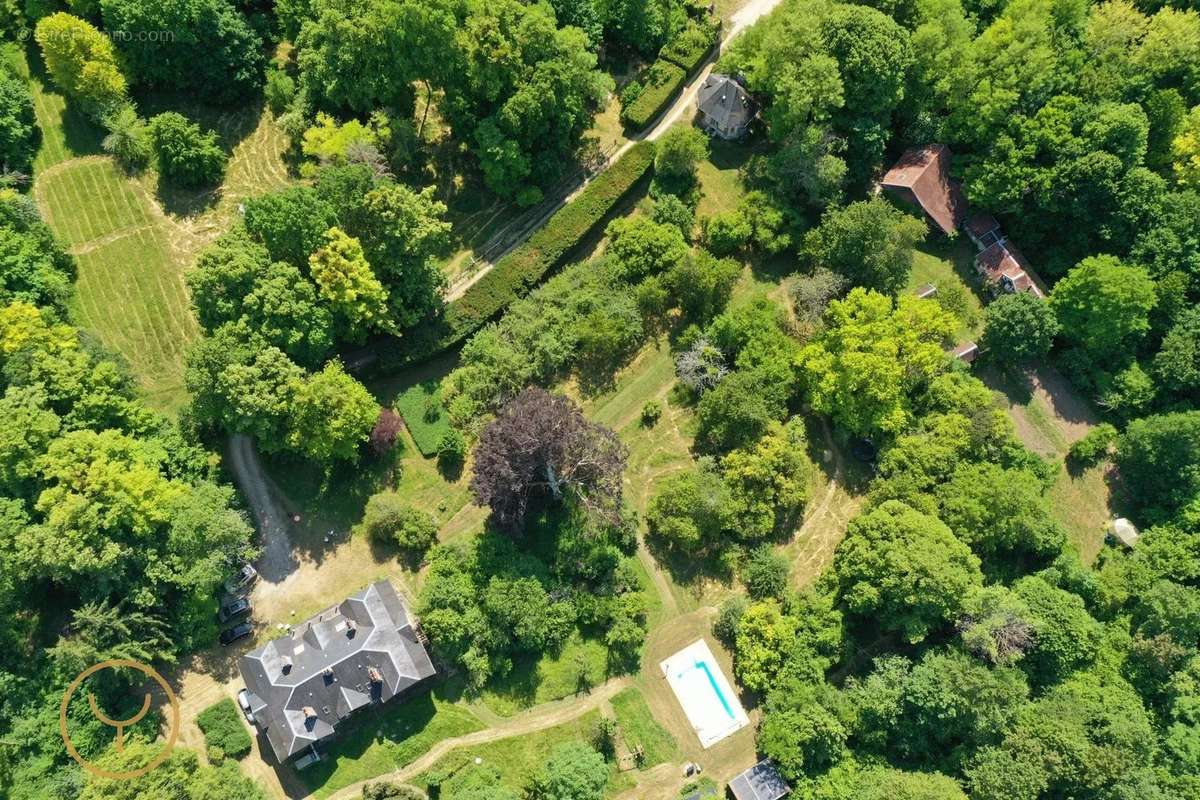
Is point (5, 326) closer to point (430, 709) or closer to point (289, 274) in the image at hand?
point (289, 274)

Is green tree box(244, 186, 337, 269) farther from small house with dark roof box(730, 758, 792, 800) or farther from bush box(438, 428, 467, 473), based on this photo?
small house with dark roof box(730, 758, 792, 800)

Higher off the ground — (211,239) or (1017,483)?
(211,239)

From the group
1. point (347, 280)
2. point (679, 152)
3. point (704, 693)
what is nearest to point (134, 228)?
point (347, 280)

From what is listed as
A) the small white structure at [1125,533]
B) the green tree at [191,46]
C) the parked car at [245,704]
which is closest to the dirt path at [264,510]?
the parked car at [245,704]

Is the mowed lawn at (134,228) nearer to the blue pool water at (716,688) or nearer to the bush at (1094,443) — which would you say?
the blue pool water at (716,688)

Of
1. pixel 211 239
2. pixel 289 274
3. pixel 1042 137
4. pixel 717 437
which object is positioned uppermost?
pixel 211 239

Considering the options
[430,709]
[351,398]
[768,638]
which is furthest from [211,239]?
[768,638]

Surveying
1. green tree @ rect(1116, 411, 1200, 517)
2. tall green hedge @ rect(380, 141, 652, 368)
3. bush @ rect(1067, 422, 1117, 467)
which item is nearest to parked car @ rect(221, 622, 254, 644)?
tall green hedge @ rect(380, 141, 652, 368)
